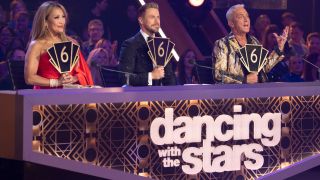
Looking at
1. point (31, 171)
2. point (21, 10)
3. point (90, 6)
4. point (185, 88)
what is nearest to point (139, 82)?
point (185, 88)

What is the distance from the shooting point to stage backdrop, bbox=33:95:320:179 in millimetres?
4074

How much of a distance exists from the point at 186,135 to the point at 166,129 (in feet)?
0.48

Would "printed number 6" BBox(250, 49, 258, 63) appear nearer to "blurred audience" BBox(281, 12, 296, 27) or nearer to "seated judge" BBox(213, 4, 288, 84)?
"seated judge" BBox(213, 4, 288, 84)

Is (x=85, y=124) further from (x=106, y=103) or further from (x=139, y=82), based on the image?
(x=139, y=82)

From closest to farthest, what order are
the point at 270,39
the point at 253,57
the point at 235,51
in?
the point at 253,57 → the point at 235,51 → the point at 270,39

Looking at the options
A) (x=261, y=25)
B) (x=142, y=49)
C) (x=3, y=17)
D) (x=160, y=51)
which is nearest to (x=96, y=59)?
(x=3, y=17)

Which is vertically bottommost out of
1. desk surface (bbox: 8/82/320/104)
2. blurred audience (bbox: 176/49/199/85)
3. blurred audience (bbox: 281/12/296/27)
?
desk surface (bbox: 8/82/320/104)

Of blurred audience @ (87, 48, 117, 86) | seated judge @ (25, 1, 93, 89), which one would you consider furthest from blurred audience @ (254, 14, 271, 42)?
seated judge @ (25, 1, 93, 89)

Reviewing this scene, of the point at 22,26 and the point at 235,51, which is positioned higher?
the point at 22,26

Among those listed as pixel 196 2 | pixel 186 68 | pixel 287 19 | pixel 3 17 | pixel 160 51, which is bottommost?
pixel 186 68

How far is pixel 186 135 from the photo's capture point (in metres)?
4.53

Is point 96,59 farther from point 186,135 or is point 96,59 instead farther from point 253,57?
point 186,135

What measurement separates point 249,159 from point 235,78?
1.07 m

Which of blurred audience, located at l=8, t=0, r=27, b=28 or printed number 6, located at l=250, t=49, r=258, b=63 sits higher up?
blurred audience, located at l=8, t=0, r=27, b=28
